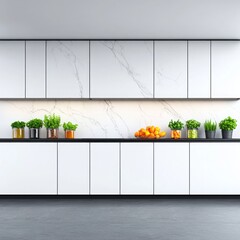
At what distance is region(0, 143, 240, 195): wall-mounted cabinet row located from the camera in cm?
632

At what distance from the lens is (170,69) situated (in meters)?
6.73

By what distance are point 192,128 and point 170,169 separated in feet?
2.60

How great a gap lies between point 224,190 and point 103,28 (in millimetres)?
2838

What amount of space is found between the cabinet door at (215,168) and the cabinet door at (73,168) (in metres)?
1.51

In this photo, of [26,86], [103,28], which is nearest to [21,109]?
[26,86]

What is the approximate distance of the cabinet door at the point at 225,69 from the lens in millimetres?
6707

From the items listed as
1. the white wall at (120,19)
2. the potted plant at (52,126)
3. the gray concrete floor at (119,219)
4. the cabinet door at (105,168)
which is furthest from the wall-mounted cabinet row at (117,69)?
the gray concrete floor at (119,219)

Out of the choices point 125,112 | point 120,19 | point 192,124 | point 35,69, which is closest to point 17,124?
point 35,69

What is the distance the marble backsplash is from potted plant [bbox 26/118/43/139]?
0.30 metres

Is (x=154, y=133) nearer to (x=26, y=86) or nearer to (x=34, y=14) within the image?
(x=26, y=86)

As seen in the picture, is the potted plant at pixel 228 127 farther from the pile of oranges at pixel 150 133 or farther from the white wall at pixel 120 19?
the white wall at pixel 120 19

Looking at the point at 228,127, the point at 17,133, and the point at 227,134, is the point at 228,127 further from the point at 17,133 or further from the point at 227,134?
the point at 17,133

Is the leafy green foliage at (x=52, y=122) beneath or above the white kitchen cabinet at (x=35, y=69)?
beneath

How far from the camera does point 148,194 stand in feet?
20.7
